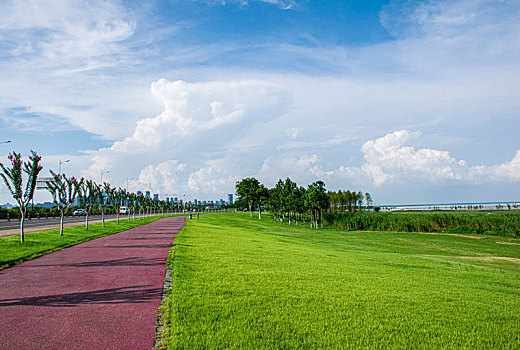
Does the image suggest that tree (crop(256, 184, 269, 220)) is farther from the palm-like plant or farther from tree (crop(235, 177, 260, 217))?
the palm-like plant

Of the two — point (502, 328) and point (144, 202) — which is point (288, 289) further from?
point (144, 202)

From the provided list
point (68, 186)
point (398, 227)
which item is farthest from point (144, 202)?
point (398, 227)

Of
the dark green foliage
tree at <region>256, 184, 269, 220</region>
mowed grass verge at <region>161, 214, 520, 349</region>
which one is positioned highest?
tree at <region>256, 184, 269, 220</region>

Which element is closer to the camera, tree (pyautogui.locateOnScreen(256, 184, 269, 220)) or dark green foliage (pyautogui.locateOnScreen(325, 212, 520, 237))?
dark green foliage (pyautogui.locateOnScreen(325, 212, 520, 237))

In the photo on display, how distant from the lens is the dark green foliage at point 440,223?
39500 mm

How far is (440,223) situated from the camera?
45.2 metres

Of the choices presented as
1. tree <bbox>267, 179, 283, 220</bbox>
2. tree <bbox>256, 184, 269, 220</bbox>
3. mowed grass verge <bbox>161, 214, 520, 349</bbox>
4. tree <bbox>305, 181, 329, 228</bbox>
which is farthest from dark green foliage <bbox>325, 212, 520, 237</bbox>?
mowed grass verge <bbox>161, 214, 520, 349</bbox>

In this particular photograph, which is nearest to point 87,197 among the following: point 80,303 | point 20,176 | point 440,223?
point 20,176

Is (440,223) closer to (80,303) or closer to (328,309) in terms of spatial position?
(328,309)

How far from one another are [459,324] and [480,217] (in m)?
44.1

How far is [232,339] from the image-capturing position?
17.3 ft

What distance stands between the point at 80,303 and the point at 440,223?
47427mm

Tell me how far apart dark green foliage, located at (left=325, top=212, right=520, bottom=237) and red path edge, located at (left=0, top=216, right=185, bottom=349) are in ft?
136

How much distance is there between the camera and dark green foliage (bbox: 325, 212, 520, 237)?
39.5 m
